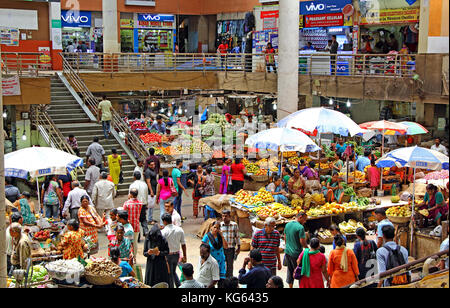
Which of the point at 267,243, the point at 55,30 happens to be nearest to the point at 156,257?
the point at 267,243

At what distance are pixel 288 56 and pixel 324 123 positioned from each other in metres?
5.21

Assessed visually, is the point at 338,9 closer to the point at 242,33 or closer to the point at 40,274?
the point at 242,33

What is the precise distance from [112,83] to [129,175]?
656 centimetres

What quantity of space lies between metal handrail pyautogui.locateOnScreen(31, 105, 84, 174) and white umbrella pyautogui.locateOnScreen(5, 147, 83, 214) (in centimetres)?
498

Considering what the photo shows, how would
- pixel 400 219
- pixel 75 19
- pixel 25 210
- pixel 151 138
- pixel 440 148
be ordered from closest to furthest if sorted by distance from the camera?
pixel 440 148, pixel 25 210, pixel 400 219, pixel 151 138, pixel 75 19

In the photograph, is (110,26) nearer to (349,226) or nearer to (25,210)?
(25,210)

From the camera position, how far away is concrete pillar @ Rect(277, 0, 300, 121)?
18406mm

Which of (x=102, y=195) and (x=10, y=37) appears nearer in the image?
(x=102, y=195)

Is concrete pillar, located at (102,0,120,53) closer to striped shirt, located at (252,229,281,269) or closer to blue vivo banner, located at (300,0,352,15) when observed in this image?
blue vivo banner, located at (300,0,352,15)

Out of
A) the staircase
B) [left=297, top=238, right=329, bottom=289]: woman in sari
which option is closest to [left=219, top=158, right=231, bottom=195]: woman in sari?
the staircase

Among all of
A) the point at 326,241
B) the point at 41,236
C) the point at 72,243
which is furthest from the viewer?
the point at 326,241

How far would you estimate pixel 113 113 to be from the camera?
19969 millimetres

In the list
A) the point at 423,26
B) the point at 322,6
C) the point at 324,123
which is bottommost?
the point at 324,123
